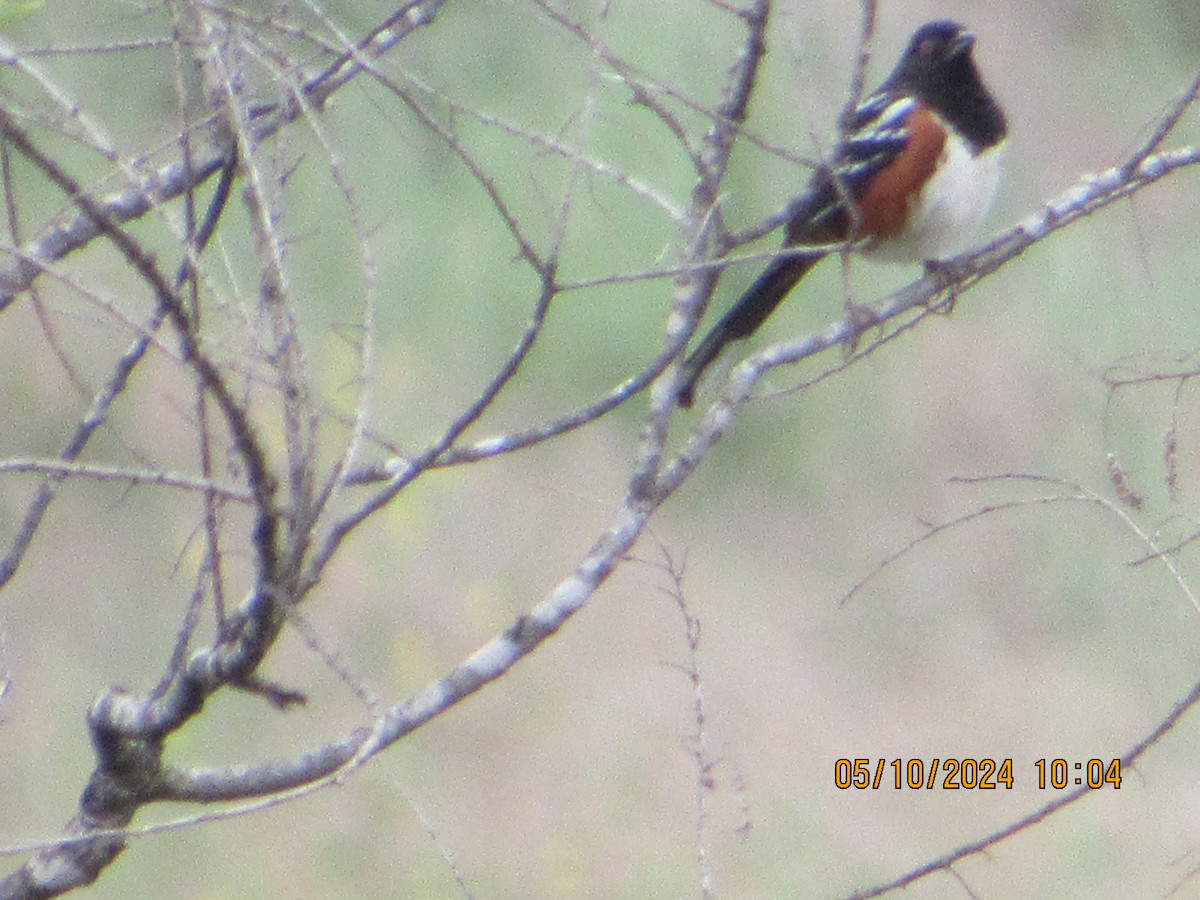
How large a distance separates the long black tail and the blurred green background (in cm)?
168

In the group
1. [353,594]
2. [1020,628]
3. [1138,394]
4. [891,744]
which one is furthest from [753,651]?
[1138,394]

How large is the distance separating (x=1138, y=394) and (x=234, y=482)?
19.6 ft

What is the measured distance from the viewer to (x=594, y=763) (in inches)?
218

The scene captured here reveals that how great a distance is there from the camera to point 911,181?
309 centimetres

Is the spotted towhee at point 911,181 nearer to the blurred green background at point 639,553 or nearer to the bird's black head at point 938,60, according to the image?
the bird's black head at point 938,60

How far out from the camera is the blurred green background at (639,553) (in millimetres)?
5223

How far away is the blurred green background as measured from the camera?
17.1 ft
